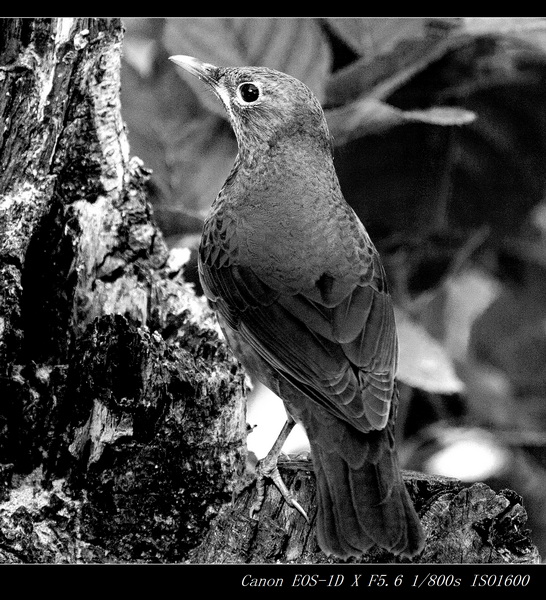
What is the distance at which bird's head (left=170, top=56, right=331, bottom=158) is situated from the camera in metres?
4.05

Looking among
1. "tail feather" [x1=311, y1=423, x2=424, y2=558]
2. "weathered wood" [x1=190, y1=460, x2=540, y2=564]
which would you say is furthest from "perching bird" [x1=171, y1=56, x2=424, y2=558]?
"weathered wood" [x1=190, y1=460, x2=540, y2=564]

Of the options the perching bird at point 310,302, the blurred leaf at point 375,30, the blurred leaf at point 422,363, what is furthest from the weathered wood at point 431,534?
the blurred leaf at point 375,30

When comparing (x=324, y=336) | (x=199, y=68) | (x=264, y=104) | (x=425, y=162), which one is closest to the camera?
(x=324, y=336)

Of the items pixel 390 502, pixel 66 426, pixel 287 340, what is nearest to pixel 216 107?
pixel 287 340

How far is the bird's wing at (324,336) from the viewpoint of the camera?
132 inches

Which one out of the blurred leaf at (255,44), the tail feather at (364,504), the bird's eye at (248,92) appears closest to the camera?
the tail feather at (364,504)

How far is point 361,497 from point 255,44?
252 cm

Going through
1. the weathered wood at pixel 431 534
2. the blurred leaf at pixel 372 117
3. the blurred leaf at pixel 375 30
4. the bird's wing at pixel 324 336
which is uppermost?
the blurred leaf at pixel 375 30

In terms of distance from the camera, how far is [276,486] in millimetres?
3324

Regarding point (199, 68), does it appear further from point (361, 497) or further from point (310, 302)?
point (361, 497)
